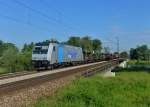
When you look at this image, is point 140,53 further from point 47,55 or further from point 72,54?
point 47,55

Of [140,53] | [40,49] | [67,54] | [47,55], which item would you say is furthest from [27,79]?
[140,53]

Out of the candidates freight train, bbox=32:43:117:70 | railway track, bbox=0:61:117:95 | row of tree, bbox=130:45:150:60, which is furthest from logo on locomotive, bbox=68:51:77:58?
row of tree, bbox=130:45:150:60

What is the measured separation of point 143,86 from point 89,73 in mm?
7621

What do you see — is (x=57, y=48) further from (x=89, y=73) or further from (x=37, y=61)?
(x=89, y=73)

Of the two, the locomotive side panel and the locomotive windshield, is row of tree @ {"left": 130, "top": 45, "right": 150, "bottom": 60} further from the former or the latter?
the locomotive windshield

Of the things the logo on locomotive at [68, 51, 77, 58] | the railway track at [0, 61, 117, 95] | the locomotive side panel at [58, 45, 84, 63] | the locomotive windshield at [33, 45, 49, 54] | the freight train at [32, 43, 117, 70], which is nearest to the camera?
the railway track at [0, 61, 117, 95]

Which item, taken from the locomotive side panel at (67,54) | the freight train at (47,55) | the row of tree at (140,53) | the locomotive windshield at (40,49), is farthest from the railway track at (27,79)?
the row of tree at (140,53)

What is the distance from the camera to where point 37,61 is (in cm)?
4553

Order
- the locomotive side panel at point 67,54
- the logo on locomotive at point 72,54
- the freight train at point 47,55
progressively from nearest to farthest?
1. the freight train at point 47,55
2. the locomotive side panel at point 67,54
3. the logo on locomotive at point 72,54

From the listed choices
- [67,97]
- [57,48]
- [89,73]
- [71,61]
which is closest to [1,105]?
[67,97]

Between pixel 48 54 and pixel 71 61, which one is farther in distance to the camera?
pixel 71 61

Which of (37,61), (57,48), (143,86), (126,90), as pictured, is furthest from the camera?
(57,48)

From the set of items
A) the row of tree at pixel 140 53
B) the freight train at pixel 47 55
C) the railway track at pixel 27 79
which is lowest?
the railway track at pixel 27 79

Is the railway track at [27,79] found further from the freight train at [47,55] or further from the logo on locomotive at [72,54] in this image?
the logo on locomotive at [72,54]
